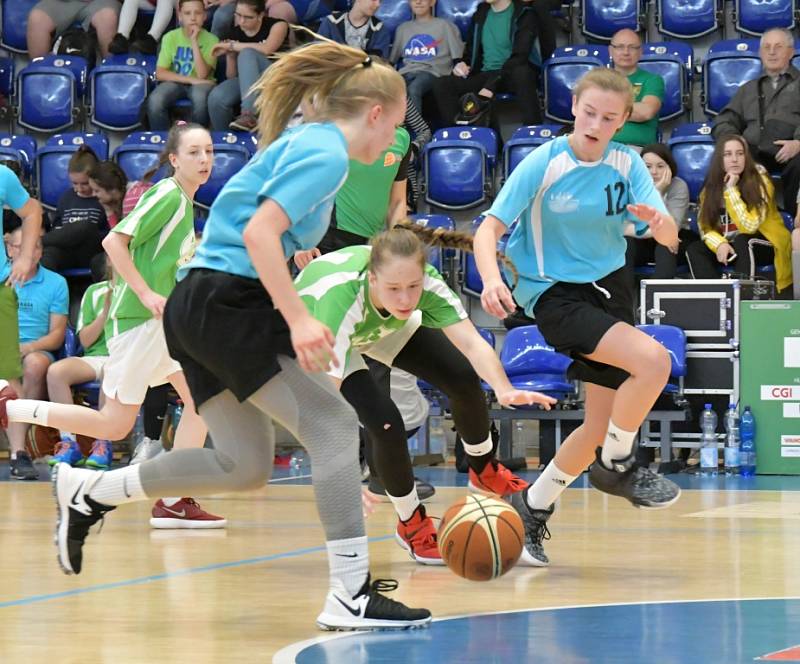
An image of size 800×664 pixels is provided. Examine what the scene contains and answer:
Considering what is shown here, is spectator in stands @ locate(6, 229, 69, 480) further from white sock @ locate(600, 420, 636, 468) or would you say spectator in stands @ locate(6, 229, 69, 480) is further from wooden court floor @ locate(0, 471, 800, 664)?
white sock @ locate(600, 420, 636, 468)

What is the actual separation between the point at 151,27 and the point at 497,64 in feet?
12.8

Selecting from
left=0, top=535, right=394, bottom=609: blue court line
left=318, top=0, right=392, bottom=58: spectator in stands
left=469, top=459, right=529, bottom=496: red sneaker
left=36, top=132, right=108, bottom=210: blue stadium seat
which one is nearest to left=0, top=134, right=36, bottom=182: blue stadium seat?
left=36, top=132, right=108, bottom=210: blue stadium seat

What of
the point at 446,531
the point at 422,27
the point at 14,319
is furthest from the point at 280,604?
the point at 422,27

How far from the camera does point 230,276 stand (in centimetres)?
394

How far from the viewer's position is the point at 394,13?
1386 cm

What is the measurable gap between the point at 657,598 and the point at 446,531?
689mm

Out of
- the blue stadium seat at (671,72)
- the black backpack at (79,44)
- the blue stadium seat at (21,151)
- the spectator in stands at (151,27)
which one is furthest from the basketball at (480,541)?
the black backpack at (79,44)

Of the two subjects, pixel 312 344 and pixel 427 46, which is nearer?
pixel 312 344

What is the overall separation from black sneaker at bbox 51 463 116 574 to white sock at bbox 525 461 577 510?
6.02ft

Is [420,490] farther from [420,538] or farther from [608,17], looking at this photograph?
[608,17]

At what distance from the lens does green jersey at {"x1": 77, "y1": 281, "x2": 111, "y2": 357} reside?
10773 mm

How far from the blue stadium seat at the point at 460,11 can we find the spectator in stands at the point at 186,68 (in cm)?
217

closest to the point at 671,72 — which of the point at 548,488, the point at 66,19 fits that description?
the point at 66,19

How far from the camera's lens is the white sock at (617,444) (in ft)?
17.2
